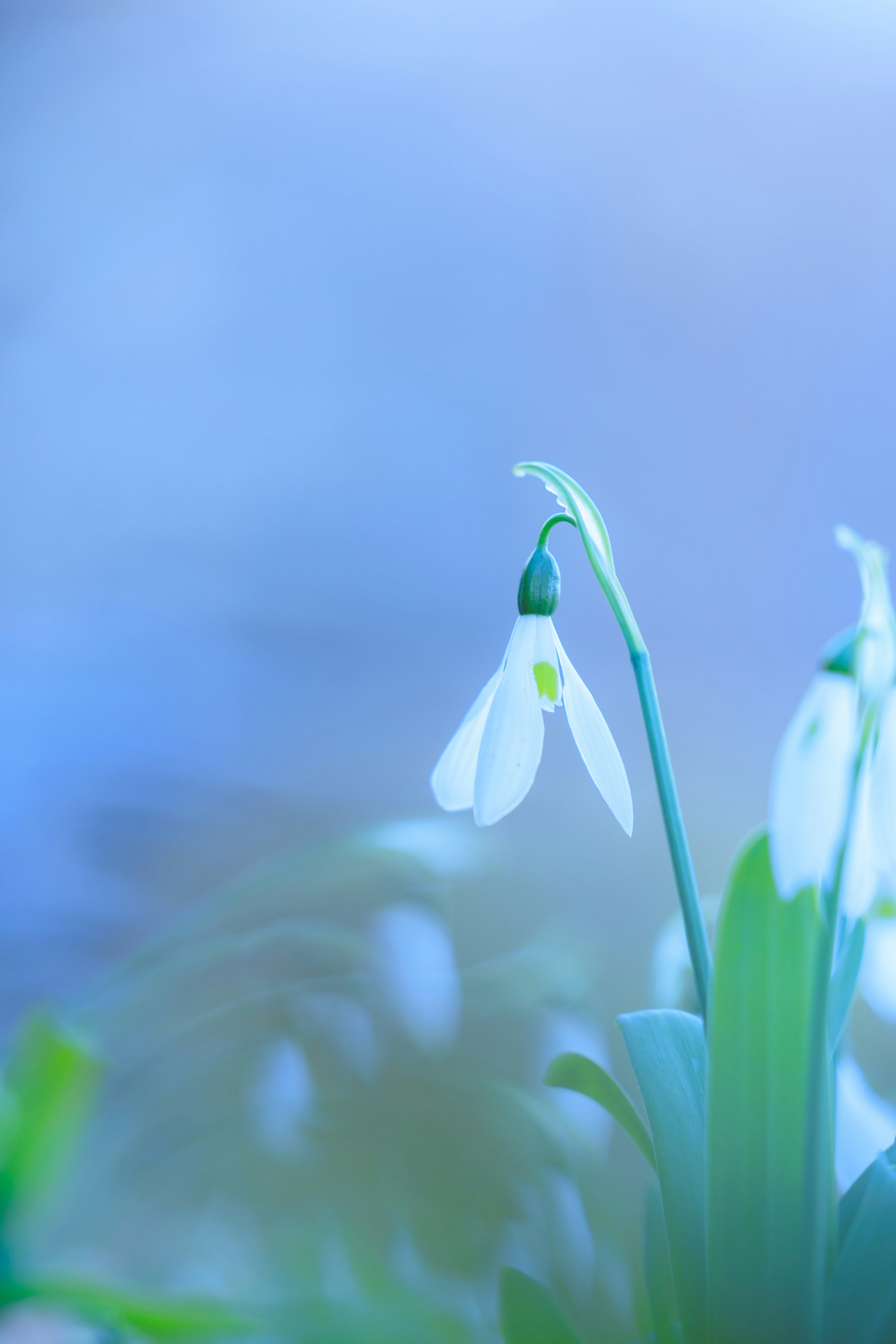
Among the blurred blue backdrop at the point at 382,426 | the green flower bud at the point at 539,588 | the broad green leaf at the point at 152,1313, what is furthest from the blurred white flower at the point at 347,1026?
the green flower bud at the point at 539,588

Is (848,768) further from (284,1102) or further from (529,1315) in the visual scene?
(284,1102)

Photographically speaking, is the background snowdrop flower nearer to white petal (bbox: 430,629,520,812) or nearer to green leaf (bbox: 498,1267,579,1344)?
white petal (bbox: 430,629,520,812)

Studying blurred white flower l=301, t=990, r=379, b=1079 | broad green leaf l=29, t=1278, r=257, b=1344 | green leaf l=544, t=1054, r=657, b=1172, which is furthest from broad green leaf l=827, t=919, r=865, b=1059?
blurred white flower l=301, t=990, r=379, b=1079

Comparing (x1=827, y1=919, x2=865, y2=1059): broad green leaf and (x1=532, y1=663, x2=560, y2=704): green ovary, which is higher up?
(x1=532, y1=663, x2=560, y2=704): green ovary

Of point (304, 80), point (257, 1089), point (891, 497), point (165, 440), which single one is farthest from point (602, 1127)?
point (304, 80)

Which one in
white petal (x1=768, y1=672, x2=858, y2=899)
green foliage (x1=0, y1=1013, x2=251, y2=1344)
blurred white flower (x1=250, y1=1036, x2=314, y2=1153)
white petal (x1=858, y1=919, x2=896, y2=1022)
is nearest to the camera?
white petal (x1=768, y1=672, x2=858, y2=899)

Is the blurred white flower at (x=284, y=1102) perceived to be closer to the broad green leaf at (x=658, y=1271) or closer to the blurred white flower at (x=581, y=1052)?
the blurred white flower at (x=581, y=1052)
